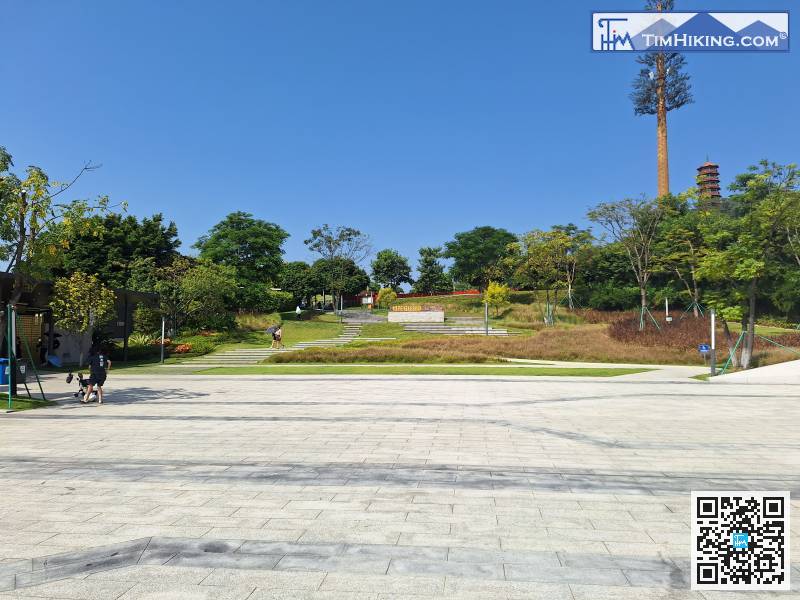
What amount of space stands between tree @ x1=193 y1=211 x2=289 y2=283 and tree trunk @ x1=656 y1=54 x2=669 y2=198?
157 feet

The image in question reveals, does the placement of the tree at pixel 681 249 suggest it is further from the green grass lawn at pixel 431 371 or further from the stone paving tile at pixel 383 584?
the stone paving tile at pixel 383 584

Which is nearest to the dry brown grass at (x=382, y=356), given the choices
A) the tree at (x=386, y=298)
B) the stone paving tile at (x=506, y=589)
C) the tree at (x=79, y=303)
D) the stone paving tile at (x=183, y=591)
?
the tree at (x=79, y=303)

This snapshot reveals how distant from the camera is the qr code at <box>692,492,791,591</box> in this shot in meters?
3.10

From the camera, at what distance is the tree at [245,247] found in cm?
4750

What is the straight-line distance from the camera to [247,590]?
3545 millimetres

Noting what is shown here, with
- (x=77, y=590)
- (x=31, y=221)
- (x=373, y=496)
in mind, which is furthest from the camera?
(x=31, y=221)

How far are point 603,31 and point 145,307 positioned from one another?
3084 cm

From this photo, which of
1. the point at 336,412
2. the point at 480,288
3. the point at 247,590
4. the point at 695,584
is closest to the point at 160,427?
the point at 336,412

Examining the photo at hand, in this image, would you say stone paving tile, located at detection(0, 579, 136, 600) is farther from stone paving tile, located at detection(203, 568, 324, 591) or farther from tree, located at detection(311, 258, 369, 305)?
tree, located at detection(311, 258, 369, 305)

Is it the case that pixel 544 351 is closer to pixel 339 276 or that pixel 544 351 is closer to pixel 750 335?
pixel 750 335

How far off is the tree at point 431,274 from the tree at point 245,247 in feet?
125

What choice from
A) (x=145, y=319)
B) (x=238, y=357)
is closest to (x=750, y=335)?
(x=238, y=357)

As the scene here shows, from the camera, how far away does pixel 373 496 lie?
5613 mm

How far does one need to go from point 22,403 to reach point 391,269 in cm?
7804
